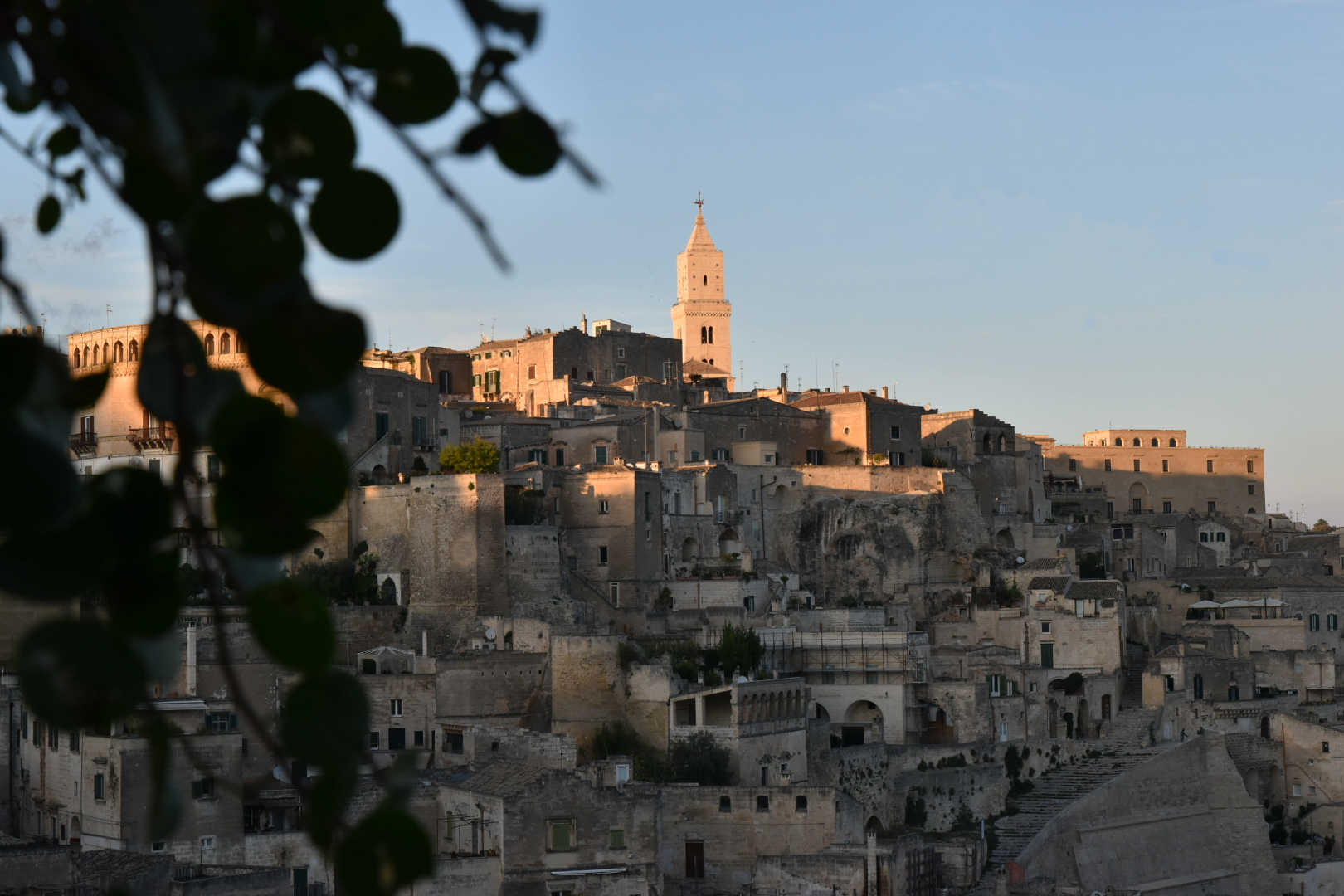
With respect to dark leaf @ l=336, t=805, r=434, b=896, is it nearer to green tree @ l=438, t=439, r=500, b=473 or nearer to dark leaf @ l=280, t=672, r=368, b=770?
dark leaf @ l=280, t=672, r=368, b=770

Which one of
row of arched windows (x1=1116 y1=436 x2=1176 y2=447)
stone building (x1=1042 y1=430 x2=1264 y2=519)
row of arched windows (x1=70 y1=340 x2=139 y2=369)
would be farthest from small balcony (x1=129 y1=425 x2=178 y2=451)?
row of arched windows (x1=1116 y1=436 x2=1176 y2=447)

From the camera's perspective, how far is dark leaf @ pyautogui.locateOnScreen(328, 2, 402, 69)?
1.73 m

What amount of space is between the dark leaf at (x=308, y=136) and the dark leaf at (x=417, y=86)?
0.35ft

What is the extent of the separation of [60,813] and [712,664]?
12811 millimetres

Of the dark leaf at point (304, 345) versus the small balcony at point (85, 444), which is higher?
the small balcony at point (85, 444)

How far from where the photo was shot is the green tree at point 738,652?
33.9 metres

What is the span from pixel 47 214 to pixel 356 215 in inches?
32.7

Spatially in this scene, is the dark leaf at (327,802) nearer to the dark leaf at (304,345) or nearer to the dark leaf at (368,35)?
the dark leaf at (304,345)

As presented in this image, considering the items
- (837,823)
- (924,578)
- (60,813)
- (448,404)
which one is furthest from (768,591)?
(60,813)

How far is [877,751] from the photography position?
3450 cm

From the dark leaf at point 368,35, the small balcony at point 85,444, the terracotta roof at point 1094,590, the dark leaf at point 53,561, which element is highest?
the small balcony at point 85,444

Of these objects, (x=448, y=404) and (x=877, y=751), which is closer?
(x=877, y=751)

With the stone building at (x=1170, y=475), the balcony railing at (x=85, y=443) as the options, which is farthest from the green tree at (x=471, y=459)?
the stone building at (x=1170, y=475)

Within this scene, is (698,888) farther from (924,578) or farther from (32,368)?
(32,368)
